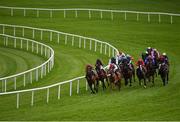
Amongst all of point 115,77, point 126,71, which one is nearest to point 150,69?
point 126,71

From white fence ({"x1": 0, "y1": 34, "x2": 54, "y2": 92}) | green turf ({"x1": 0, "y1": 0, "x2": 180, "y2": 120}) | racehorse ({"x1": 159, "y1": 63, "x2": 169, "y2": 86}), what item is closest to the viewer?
green turf ({"x1": 0, "y1": 0, "x2": 180, "y2": 120})

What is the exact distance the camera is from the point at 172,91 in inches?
902

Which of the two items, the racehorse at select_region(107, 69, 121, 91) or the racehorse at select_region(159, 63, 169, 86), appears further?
the racehorse at select_region(159, 63, 169, 86)

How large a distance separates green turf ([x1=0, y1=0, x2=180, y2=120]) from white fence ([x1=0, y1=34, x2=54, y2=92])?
1.36 feet

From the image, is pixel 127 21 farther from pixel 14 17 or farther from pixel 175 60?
pixel 175 60

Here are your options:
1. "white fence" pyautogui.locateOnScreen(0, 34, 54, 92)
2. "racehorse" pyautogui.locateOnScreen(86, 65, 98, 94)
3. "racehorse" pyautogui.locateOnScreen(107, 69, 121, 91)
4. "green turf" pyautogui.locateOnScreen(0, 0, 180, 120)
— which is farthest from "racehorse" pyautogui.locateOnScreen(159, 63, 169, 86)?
"white fence" pyautogui.locateOnScreen(0, 34, 54, 92)

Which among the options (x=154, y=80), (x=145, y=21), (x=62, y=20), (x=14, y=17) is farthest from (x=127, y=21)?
(x=154, y=80)

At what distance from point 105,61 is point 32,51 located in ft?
17.3

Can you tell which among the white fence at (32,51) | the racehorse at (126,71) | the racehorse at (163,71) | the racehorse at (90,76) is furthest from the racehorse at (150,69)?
the white fence at (32,51)

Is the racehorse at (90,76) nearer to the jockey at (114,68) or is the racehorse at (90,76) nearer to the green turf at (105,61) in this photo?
the green turf at (105,61)

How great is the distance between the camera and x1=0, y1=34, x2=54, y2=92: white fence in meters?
25.1

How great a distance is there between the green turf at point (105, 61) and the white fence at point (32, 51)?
0.41m

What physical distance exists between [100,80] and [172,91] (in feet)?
9.05

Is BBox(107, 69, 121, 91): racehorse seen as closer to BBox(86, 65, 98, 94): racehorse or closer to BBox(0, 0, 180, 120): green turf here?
BBox(0, 0, 180, 120): green turf
